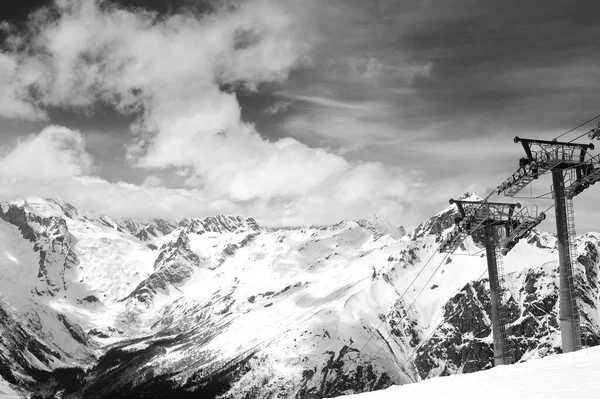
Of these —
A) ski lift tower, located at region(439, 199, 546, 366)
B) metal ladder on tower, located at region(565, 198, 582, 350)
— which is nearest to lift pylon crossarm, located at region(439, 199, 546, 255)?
ski lift tower, located at region(439, 199, 546, 366)

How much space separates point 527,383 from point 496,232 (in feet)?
113

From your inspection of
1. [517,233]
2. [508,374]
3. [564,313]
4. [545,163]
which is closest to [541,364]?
[508,374]

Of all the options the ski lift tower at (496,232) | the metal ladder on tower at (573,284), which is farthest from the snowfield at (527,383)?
the ski lift tower at (496,232)

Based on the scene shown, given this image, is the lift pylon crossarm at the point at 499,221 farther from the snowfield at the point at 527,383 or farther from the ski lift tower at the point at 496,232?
the snowfield at the point at 527,383

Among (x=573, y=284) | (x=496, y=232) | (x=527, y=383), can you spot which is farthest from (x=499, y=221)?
(x=527, y=383)

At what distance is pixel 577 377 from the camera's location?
25.7m

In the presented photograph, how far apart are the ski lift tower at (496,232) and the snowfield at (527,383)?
2194 cm

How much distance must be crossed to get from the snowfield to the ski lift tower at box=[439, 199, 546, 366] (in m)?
21.9

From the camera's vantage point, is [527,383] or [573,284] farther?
[573,284]

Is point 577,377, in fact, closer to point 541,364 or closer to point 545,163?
point 541,364

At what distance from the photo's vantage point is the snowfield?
934 inches

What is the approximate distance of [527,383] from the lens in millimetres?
26953

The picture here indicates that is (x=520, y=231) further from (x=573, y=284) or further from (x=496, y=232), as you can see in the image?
(x=573, y=284)

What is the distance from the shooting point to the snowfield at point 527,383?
23.7 meters
